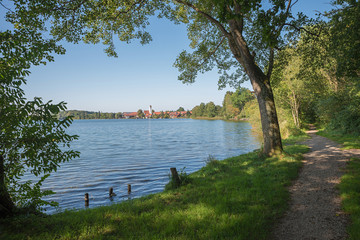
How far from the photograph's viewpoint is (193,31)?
1608 centimetres

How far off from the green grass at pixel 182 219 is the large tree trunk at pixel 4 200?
203 mm

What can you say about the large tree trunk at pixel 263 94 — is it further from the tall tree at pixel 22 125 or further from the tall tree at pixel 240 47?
the tall tree at pixel 22 125

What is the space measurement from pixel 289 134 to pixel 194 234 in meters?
27.5

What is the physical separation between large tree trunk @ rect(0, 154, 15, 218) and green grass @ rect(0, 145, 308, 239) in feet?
0.66

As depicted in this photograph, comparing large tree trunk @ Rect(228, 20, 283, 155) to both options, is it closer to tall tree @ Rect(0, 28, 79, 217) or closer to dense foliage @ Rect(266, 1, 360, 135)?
dense foliage @ Rect(266, 1, 360, 135)

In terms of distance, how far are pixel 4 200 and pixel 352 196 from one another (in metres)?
8.75

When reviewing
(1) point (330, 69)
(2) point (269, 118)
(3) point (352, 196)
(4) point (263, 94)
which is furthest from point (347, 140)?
(3) point (352, 196)

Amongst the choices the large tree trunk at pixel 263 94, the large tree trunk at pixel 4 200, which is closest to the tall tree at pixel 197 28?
the large tree trunk at pixel 263 94

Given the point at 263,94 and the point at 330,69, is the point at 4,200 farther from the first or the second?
the point at 330,69

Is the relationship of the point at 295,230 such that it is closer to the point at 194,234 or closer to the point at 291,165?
the point at 194,234

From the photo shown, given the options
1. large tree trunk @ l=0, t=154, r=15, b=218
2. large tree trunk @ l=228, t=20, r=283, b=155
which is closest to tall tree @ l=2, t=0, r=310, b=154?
large tree trunk @ l=228, t=20, r=283, b=155

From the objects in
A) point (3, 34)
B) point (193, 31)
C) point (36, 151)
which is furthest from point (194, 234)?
point (193, 31)

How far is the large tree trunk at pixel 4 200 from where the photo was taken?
4.52 m

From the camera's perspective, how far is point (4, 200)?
4707 millimetres
